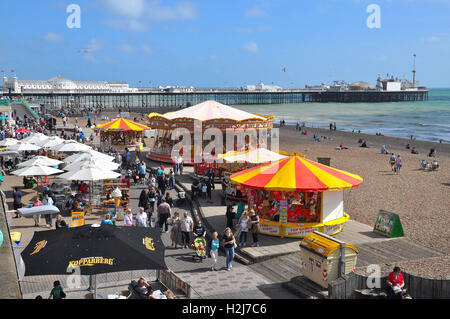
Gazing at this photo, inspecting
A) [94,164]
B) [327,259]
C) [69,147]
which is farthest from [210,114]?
[327,259]

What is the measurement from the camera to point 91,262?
709cm

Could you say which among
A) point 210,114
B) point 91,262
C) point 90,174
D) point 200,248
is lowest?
point 200,248

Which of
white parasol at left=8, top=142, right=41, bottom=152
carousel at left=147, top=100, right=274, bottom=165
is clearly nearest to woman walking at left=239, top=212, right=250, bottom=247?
carousel at left=147, top=100, right=274, bottom=165

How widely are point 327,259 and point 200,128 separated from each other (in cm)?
1669

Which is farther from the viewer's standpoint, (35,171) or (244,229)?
(35,171)

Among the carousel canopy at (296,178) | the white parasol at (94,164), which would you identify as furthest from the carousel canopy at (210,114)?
the carousel canopy at (296,178)

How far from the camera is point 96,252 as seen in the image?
23.7 feet

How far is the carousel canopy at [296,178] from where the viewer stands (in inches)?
460

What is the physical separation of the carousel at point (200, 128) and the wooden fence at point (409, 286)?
15.9m

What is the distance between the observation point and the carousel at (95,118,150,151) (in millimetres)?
29047

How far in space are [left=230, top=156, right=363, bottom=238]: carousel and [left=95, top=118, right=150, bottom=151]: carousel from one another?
58.7ft

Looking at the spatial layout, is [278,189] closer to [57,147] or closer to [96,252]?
[96,252]

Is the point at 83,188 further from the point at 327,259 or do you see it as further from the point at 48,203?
the point at 327,259
